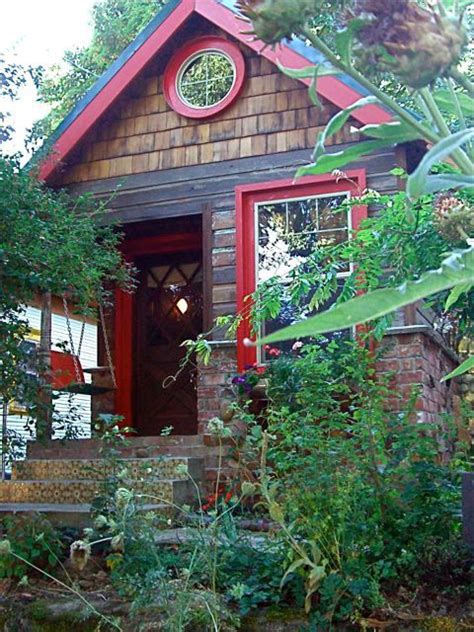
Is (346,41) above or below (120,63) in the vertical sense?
below

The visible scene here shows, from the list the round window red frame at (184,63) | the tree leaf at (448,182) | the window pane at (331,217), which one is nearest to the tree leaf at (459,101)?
the tree leaf at (448,182)

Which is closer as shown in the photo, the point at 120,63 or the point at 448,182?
the point at 448,182

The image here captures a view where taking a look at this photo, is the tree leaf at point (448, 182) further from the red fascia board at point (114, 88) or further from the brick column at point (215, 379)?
the red fascia board at point (114, 88)

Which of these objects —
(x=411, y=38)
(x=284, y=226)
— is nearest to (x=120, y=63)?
(x=284, y=226)

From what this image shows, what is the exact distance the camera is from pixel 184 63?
802cm

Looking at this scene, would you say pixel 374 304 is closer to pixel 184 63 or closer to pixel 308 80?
pixel 308 80

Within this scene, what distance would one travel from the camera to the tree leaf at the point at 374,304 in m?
0.82

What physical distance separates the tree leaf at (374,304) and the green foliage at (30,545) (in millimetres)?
3210

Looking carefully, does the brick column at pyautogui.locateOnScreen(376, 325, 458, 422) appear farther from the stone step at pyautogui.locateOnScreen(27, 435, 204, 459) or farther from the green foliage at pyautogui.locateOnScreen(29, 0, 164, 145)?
the green foliage at pyautogui.locateOnScreen(29, 0, 164, 145)

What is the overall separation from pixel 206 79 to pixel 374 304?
24.5ft

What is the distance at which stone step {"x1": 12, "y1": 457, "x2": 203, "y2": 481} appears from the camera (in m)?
5.84

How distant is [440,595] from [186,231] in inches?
247

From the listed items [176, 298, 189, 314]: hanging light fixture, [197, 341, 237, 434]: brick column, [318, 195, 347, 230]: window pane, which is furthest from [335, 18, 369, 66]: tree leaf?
[176, 298, 189, 314]: hanging light fixture

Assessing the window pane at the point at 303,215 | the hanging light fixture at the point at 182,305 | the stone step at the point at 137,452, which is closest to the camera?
the stone step at the point at 137,452
